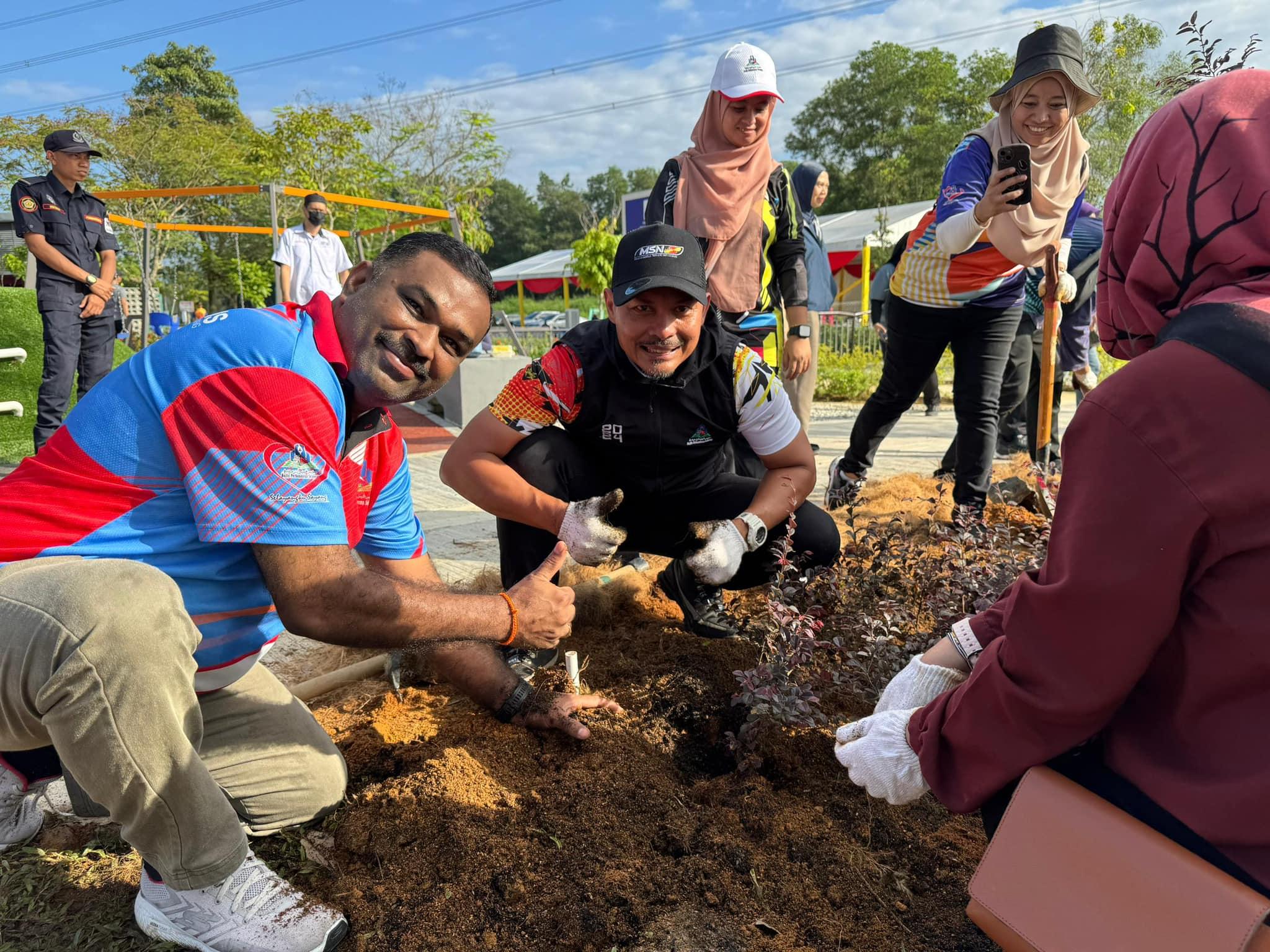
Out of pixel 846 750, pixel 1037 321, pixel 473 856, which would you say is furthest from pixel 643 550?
pixel 1037 321

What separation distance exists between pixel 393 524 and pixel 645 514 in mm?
993

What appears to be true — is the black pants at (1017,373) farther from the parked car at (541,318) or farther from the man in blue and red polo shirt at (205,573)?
the parked car at (541,318)

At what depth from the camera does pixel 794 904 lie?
1699 mm

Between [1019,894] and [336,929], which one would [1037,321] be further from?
[336,929]

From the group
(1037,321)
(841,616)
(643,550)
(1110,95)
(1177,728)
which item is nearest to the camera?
(1177,728)

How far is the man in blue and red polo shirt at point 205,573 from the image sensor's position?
1.53 metres

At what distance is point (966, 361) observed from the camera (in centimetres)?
367

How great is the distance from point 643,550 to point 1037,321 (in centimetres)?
324

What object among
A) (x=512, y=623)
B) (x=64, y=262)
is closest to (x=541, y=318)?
(x=64, y=262)

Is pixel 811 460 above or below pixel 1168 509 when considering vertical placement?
Answer: below

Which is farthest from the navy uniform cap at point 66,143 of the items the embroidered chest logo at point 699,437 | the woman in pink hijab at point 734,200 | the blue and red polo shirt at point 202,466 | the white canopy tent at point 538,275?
the white canopy tent at point 538,275

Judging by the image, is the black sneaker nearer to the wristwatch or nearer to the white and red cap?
the wristwatch

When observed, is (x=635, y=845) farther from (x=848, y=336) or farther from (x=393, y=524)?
(x=848, y=336)

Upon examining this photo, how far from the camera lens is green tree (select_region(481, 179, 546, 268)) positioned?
241ft
